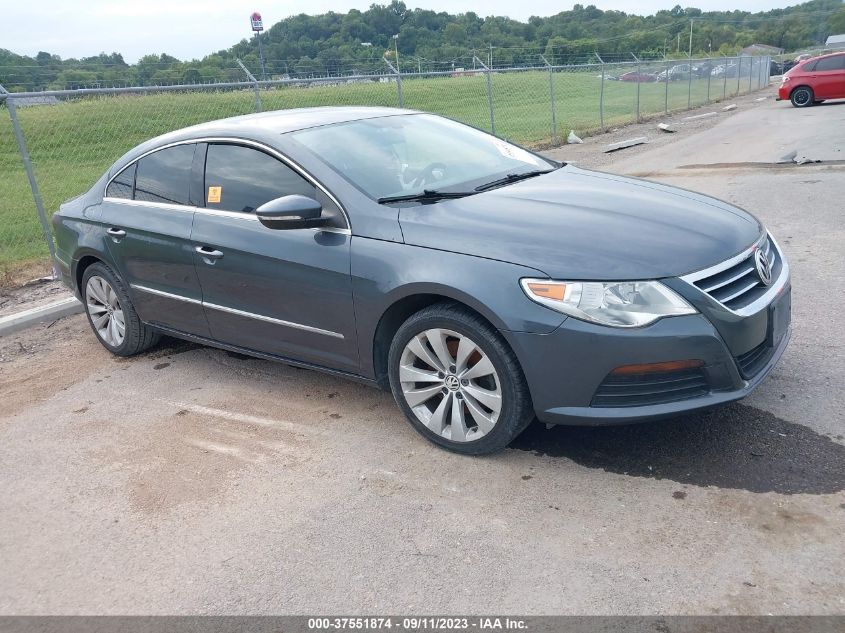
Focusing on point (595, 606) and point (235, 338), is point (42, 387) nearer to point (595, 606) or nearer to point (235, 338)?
point (235, 338)

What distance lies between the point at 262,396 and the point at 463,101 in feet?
50.3

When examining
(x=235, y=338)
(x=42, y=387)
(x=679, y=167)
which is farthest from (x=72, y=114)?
(x=679, y=167)

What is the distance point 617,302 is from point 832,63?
79.6ft

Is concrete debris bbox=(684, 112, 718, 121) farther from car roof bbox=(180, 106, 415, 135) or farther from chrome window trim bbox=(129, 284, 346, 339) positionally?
chrome window trim bbox=(129, 284, 346, 339)

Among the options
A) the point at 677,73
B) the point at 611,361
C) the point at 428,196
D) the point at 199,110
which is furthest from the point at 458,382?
→ the point at 677,73

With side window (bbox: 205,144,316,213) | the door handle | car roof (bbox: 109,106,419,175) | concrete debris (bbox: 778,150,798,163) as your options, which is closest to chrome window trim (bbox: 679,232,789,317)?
side window (bbox: 205,144,316,213)

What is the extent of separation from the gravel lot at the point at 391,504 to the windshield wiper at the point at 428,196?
3.86 ft

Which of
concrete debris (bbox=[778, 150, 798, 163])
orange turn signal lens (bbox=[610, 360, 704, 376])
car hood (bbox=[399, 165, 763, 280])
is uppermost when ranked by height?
car hood (bbox=[399, 165, 763, 280])

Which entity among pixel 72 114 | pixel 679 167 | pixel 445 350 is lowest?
pixel 679 167

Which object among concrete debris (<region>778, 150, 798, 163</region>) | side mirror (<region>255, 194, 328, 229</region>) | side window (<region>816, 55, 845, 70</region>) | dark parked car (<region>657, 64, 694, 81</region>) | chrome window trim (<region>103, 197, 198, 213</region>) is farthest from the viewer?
dark parked car (<region>657, 64, 694, 81</region>)

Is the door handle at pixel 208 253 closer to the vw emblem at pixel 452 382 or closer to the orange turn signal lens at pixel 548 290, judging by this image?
the vw emblem at pixel 452 382

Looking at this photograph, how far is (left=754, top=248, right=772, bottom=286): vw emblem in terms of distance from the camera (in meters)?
3.57

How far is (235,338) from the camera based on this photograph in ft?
15.0

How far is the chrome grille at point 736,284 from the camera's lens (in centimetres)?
327
